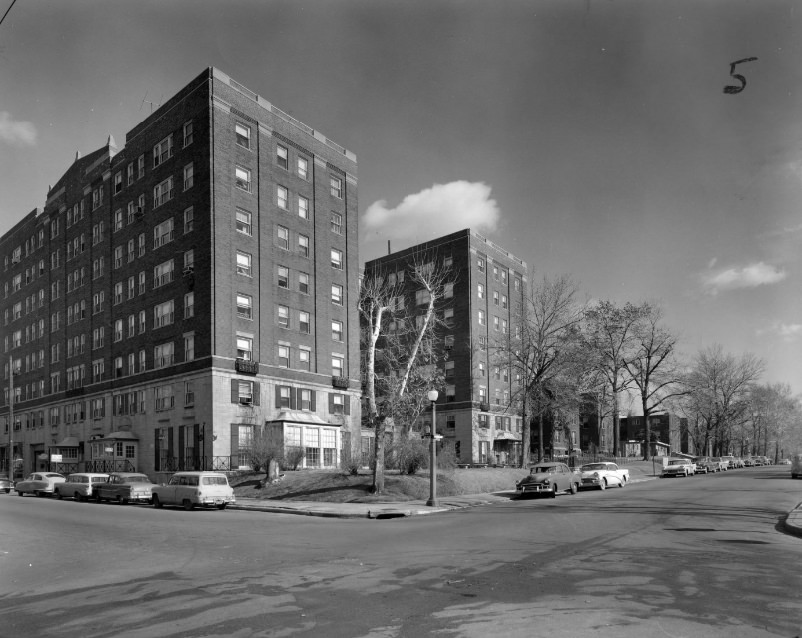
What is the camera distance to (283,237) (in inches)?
2068

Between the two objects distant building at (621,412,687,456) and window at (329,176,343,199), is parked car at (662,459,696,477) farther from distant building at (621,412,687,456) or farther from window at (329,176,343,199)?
distant building at (621,412,687,456)

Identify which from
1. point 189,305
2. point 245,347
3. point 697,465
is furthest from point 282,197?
point 697,465

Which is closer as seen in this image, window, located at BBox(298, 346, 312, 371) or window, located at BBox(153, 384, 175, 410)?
window, located at BBox(153, 384, 175, 410)

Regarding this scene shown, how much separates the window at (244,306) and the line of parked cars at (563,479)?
23.3 metres

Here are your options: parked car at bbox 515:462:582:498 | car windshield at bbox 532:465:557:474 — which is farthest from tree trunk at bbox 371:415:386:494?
car windshield at bbox 532:465:557:474

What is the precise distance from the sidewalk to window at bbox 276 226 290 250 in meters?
23.3

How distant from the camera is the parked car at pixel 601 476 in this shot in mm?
38844

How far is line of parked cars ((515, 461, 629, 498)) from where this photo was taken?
106 feet

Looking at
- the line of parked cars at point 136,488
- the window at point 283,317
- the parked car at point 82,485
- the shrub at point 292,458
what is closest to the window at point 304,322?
the window at point 283,317

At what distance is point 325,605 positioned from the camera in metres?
9.08

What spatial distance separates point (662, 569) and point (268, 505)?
2182cm

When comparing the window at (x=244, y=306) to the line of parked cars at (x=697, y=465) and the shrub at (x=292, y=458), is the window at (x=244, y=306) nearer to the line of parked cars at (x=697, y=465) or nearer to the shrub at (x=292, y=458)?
the shrub at (x=292, y=458)

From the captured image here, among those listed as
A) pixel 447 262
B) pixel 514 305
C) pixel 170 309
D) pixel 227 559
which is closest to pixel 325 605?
pixel 227 559

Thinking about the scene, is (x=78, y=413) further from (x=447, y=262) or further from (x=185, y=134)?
(x=447, y=262)
